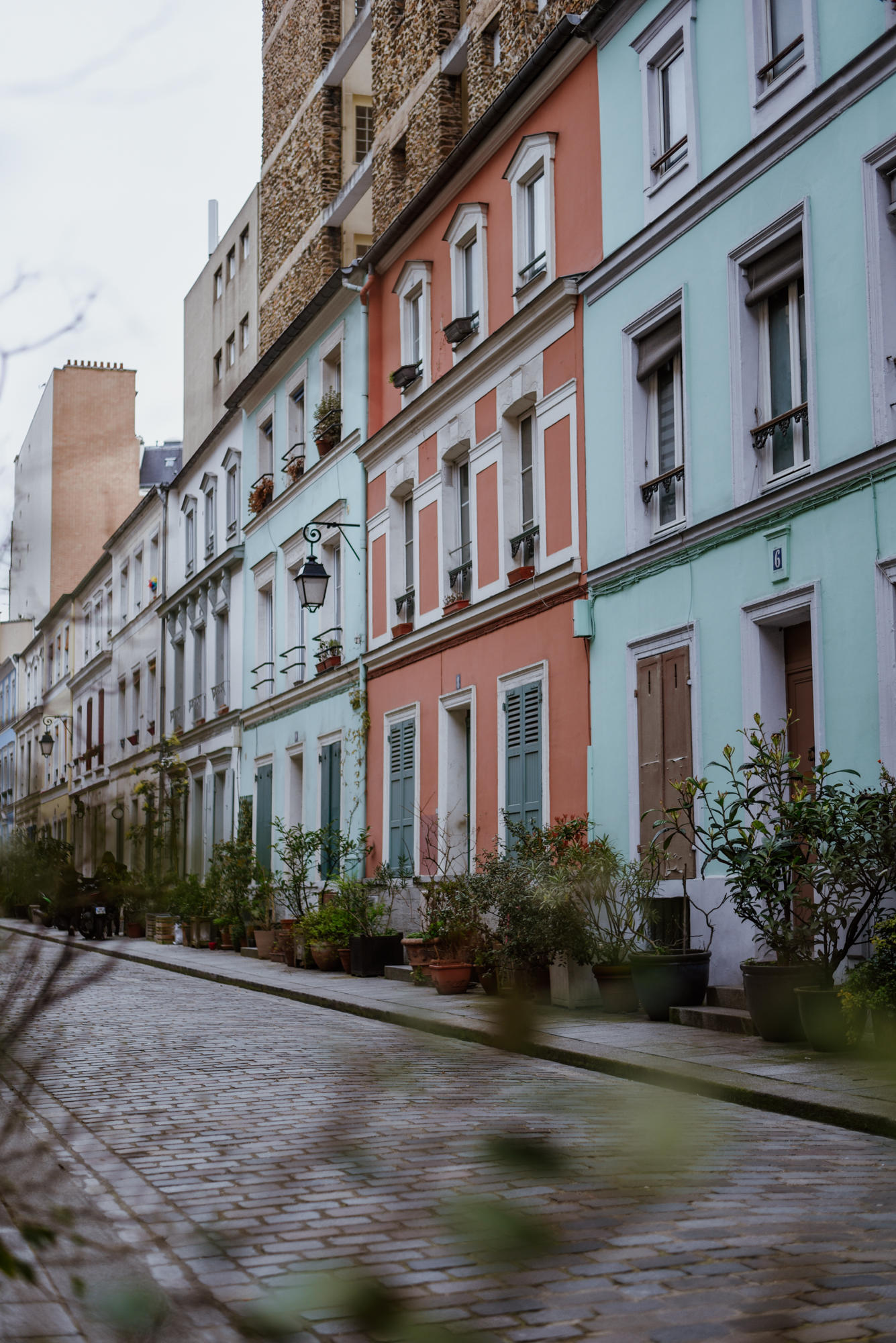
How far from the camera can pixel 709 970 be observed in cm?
1280

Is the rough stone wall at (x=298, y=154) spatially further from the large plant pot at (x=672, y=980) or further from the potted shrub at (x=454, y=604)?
the large plant pot at (x=672, y=980)

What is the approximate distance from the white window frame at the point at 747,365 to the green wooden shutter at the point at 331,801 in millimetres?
11069

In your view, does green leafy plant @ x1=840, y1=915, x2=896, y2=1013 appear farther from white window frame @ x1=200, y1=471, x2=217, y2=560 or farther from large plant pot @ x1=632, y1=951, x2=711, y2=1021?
white window frame @ x1=200, y1=471, x2=217, y2=560

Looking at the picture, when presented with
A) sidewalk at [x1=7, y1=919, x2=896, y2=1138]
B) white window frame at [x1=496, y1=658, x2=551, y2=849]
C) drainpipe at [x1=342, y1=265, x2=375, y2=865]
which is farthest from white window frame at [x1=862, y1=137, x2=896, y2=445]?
drainpipe at [x1=342, y1=265, x2=375, y2=865]

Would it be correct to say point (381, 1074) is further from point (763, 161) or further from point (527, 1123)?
point (763, 161)

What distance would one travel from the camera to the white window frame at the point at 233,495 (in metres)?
29.6

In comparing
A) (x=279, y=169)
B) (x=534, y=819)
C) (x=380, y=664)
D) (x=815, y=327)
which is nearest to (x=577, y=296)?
(x=815, y=327)

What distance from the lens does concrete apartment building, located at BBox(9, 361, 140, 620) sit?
1.23 metres

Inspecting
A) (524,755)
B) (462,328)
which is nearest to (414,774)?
(524,755)

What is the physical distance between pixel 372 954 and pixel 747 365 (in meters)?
9.13

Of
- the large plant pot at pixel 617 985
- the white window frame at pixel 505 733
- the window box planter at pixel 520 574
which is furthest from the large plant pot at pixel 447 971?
the window box planter at pixel 520 574

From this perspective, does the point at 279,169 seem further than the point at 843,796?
Yes

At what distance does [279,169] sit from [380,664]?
12.2 metres

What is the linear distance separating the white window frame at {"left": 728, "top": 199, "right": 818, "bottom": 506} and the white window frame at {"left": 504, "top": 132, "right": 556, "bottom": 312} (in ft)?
13.1
